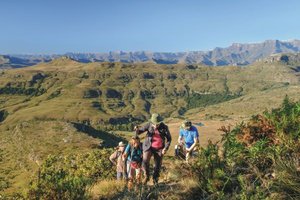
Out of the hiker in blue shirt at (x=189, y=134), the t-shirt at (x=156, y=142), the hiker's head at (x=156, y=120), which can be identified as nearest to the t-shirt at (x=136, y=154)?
the t-shirt at (x=156, y=142)

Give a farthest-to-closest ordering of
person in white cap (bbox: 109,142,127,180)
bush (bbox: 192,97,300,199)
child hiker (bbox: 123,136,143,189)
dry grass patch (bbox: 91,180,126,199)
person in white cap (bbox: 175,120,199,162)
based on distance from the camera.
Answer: person in white cap (bbox: 109,142,127,180) < person in white cap (bbox: 175,120,199,162) < child hiker (bbox: 123,136,143,189) < dry grass patch (bbox: 91,180,126,199) < bush (bbox: 192,97,300,199)

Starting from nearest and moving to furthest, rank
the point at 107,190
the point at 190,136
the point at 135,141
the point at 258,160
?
the point at 258,160
the point at 107,190
the point at 135,141
the point at 190,136

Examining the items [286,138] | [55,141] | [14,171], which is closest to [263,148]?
[286,138]

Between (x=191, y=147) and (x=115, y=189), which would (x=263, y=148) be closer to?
(x=115, y=189)

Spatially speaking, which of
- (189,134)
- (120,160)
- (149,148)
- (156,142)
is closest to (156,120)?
(156,142)

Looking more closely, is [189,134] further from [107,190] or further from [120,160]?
[107,190]

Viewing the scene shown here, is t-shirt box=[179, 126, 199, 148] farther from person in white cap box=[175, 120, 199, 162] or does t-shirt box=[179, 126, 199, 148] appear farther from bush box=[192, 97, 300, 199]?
bush box=[192, 97, 300, 199]

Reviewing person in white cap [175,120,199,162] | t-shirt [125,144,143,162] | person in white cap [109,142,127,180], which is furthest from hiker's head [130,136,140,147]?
person in white cap [175,120,199,162]

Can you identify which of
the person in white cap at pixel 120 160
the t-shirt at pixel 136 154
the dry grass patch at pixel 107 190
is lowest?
the person in white cap at pixel 120 160

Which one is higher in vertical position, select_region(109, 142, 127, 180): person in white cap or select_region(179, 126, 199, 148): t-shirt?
select_region(179, 126, 199, 148): t-shirt

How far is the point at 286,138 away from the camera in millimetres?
9414

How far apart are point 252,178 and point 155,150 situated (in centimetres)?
372

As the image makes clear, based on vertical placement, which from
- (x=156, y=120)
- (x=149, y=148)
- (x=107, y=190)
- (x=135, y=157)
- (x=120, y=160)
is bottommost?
(x=120, y=160)

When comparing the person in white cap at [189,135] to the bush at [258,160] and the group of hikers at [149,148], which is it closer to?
the group of hikers at [149,148]
